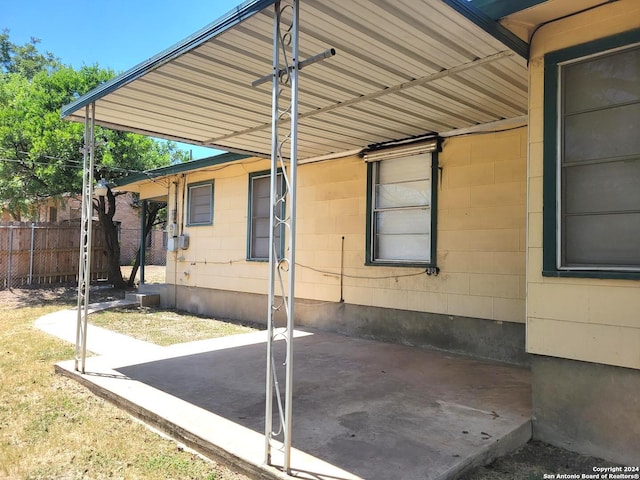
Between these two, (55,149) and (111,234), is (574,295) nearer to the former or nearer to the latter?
(55,149)

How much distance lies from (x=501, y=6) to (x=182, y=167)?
757cm

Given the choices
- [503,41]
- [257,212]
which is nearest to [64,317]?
[257,212]

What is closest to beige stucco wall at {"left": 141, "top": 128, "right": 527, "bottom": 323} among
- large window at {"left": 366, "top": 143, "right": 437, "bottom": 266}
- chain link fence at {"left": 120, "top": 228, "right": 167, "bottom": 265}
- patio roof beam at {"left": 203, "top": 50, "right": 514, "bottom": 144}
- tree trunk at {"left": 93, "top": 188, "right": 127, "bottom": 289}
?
large window at {"left": 366, "top": 143, "right": 437, "bottom": 266}

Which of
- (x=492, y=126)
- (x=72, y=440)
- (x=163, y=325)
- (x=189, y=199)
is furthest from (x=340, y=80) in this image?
(x=189, y=199)

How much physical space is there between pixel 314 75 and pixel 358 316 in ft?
12.1

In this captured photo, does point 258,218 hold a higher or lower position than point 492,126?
lower

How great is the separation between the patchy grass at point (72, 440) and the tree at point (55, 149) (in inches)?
292

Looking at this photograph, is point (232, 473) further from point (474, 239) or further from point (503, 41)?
point (474, 239)

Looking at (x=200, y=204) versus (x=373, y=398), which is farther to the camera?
(x=200, y=204)

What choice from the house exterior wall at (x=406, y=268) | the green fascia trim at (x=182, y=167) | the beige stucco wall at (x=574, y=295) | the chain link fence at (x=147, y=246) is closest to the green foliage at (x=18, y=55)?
the chain link fence at (x=147, y=246)

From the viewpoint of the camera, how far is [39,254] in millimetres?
12867

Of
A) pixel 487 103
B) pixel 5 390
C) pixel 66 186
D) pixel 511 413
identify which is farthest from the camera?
pixel 66 186

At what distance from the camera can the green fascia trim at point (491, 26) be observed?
281 centimetres

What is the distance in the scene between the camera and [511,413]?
10.9 feet
